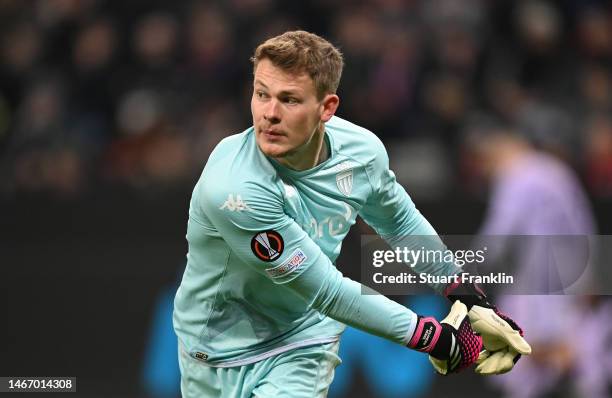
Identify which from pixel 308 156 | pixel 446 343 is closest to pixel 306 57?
pixel 308 156

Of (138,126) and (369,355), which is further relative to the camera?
(138,126)

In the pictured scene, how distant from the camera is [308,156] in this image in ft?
14.4

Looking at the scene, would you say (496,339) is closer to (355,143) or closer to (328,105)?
(355,143)

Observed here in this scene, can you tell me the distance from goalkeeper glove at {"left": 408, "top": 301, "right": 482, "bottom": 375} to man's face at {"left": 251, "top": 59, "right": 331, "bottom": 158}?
848mm

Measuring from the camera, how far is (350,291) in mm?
4230

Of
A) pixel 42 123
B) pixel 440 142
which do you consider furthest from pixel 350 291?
pixel 42 123

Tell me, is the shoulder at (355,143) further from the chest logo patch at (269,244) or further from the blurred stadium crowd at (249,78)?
the blurred stadium crowd at (249,78)

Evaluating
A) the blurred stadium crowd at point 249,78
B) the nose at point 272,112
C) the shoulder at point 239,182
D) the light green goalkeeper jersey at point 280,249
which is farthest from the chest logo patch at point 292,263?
the blurred stadium crowd at point 249,78

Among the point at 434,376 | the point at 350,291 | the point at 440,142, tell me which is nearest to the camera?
the point at 350,291

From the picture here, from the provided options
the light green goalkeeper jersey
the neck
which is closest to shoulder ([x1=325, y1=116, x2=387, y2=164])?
the light green goalkeeper jersey

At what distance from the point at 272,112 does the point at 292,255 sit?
1.73 feet

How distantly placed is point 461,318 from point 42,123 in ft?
15.3

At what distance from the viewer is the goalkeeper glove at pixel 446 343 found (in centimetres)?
430

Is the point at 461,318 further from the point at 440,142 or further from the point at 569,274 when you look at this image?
the point at 440,142
